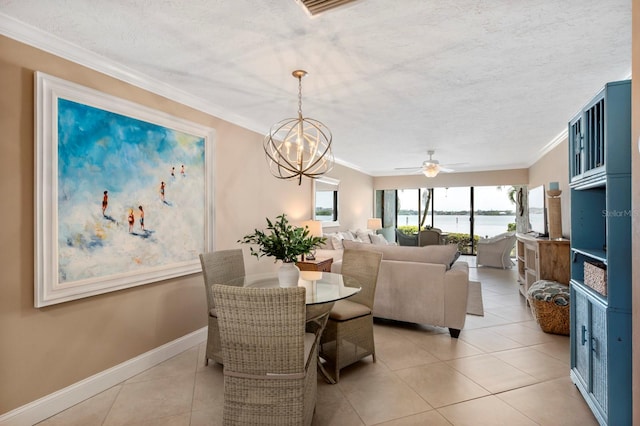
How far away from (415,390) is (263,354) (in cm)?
140

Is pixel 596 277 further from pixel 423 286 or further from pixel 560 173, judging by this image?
pixel 560 173

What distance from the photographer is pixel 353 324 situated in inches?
109

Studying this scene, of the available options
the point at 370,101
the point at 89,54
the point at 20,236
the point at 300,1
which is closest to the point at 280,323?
the point at 300,1

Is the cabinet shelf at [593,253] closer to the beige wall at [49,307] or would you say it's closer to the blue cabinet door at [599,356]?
the blue cabinet door at [599,356]

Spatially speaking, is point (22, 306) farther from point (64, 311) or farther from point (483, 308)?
point (483, 308)

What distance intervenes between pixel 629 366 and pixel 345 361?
5.85 ft

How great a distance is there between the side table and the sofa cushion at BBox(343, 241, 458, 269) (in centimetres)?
66

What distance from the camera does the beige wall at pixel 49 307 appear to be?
79.4 inches

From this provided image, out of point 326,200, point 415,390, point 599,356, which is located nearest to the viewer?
point 599,356

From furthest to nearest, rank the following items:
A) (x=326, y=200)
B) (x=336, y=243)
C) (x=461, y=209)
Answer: (x=461, y=209)
(x=326, y=200)
(x=336, y=243)

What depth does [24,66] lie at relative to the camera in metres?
2.10

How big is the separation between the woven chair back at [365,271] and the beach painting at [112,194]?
1.54m

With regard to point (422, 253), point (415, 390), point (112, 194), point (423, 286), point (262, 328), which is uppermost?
point (112, 194)

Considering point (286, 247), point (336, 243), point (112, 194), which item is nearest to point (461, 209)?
point (336, 243)
